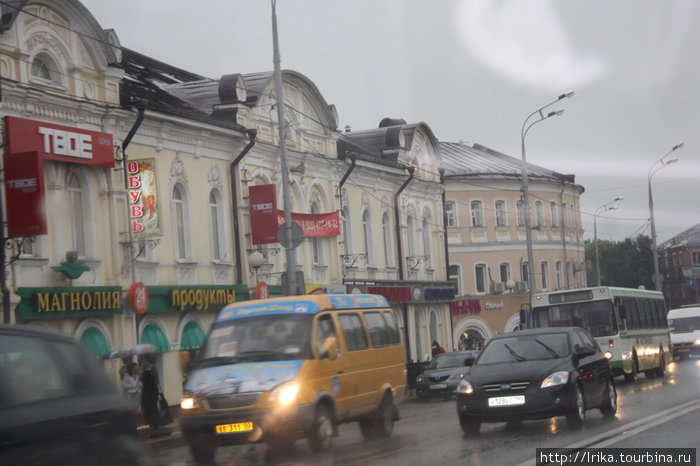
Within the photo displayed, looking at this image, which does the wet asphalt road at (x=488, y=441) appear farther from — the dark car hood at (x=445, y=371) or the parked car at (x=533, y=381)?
the dark car hood at (x=445, y=371)

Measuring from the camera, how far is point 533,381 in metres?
15.1

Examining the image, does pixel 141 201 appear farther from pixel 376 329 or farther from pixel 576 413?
pixel 576 413

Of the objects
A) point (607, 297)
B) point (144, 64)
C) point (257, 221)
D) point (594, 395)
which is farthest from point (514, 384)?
point (144, 64)

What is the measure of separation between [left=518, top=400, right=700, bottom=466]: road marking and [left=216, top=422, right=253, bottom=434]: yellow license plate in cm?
367

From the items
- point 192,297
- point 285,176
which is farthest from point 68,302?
point 285,176

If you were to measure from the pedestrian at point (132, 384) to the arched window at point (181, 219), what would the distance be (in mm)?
6288

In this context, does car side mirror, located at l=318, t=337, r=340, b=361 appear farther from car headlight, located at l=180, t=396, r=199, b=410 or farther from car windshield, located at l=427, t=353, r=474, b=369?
car windshield, located at l=427, t=353, r=474, b=369

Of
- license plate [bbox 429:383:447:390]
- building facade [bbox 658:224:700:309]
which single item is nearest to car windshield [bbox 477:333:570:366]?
license plate [bbox 429:383:447:390]

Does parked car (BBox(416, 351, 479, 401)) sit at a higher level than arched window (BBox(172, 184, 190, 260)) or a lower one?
lower

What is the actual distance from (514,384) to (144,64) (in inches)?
985

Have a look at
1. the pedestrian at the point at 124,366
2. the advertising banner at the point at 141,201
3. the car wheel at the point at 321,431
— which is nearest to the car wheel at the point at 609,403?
the car wheel at the point at 321,431

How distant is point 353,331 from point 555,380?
3241 millimetres

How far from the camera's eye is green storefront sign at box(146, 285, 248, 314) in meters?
27.8

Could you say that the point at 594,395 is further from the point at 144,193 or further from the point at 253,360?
the point at 144,193
